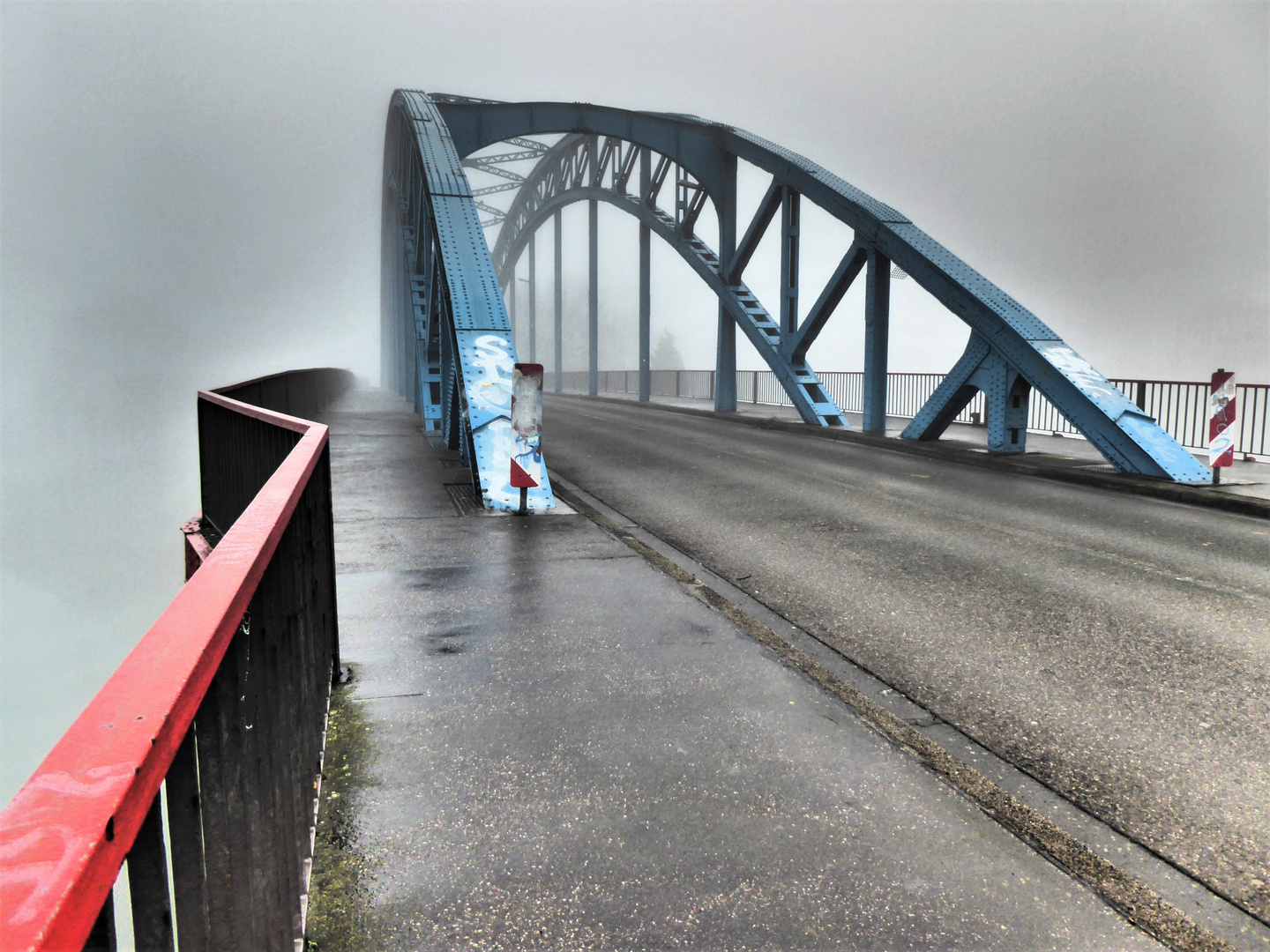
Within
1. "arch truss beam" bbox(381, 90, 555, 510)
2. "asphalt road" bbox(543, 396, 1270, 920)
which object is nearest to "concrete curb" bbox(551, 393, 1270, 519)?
"asphalt road" bbox(543, 396, 1270, 920)

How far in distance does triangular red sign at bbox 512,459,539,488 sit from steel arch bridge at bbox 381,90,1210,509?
41cm

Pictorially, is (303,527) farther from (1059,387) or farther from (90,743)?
(1059,387)

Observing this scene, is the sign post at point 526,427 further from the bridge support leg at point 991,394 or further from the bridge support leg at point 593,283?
the bridge support leg at point 593,283

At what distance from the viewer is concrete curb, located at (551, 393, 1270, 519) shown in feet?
31.3

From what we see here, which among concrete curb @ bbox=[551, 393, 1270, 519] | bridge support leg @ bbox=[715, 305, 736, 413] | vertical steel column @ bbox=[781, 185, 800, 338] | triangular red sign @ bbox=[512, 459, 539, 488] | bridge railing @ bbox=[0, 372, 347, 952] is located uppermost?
vertical steel column @ bbox=[781, 185, 800, 338]

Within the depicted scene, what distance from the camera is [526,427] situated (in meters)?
8.63

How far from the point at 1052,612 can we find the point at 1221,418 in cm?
693

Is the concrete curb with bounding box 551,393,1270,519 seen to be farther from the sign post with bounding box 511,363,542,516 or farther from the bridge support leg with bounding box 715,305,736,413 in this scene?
the sign post with bounding box 511,363,542,516

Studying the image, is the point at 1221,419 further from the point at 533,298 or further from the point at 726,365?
the point at 533,298

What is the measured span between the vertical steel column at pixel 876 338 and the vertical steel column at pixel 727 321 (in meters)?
6.74

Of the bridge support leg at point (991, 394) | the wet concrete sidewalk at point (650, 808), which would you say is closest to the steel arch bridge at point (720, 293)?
the bridge support leg at point (991, 394)

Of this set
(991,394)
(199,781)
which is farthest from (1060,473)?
(199,781)

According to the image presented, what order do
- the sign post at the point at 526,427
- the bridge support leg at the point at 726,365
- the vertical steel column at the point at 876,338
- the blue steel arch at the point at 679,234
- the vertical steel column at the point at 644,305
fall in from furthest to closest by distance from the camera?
1. the vertical steel column at the point at 644,305
2. the bridge support leg at the point at 726,365
3. the blue steel arch at the point at 679,234
4. the vertical steel column at the point at 876,338
5. the sign post at the point at 526,427

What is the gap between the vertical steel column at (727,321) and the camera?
78.3ft
